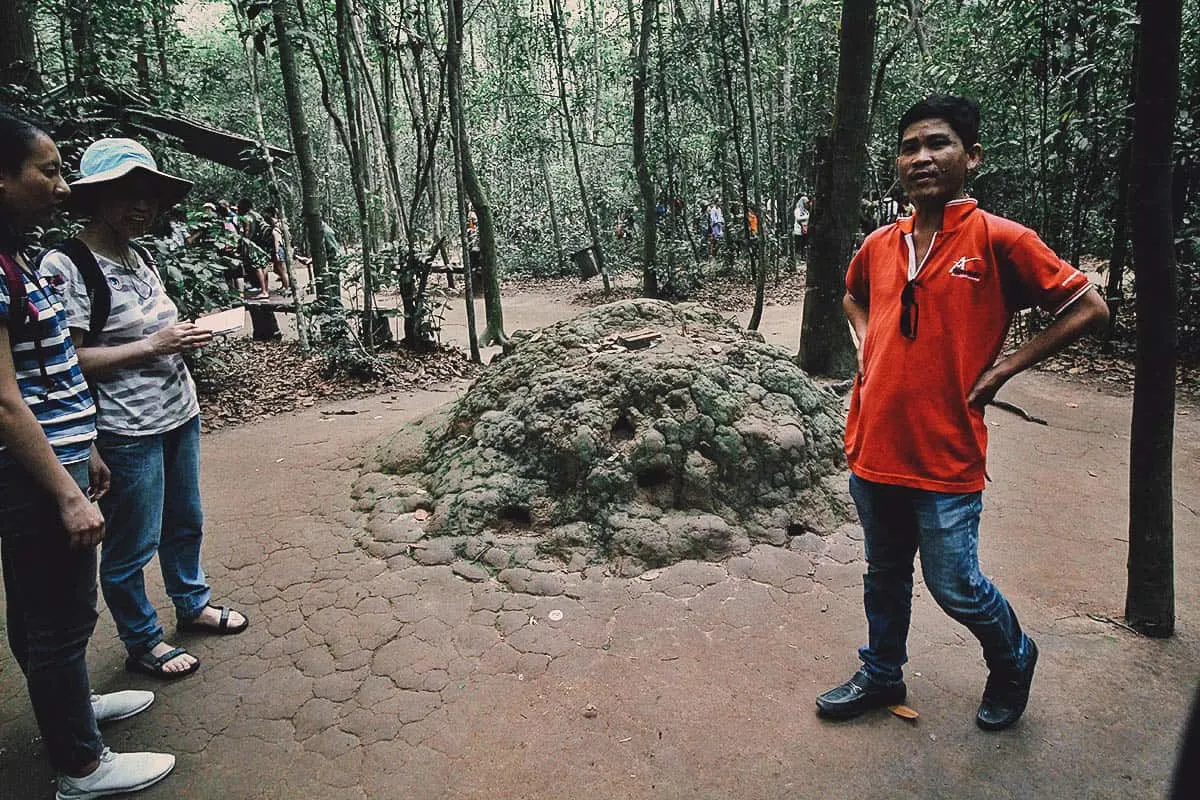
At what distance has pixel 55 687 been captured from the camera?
193 cm

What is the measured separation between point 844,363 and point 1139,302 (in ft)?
12.2

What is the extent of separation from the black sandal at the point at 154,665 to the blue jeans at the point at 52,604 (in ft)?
1.94

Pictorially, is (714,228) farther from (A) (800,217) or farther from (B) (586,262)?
(B) (586,262)

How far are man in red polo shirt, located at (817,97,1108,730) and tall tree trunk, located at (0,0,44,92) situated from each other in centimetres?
625

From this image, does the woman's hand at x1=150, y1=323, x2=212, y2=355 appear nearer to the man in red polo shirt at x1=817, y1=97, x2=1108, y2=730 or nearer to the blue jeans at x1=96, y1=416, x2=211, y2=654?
the blue jeans at x1=96, y1=416, x2=211, y2=654

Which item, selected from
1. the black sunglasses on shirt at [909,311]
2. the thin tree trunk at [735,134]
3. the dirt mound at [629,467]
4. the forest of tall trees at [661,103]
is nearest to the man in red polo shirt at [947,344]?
the black sunglasses on shirt at [909,311]

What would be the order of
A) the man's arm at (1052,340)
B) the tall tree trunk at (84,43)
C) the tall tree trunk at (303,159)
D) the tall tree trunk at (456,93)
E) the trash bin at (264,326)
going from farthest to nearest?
the trash bin at (264,326) → the tall tree trunk at (456,93) → the tall tree trunk at (303,159) → the tall tree trunk at (84,43) → the man's arm at (1052,340)

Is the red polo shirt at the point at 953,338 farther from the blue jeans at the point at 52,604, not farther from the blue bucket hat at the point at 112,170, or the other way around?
the blue bucket hat at the point at 112,170

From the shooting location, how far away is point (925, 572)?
2.08 meters

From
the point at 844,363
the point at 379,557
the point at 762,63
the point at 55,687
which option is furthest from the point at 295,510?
the point at 762,63

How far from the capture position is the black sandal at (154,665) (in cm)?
264

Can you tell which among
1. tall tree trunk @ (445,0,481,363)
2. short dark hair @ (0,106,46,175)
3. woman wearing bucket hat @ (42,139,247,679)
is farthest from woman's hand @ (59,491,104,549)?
tall tree trunk @ (445,0,481,363)

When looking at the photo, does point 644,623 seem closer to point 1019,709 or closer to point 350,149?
point 1019,709

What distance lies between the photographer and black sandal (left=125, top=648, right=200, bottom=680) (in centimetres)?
264
